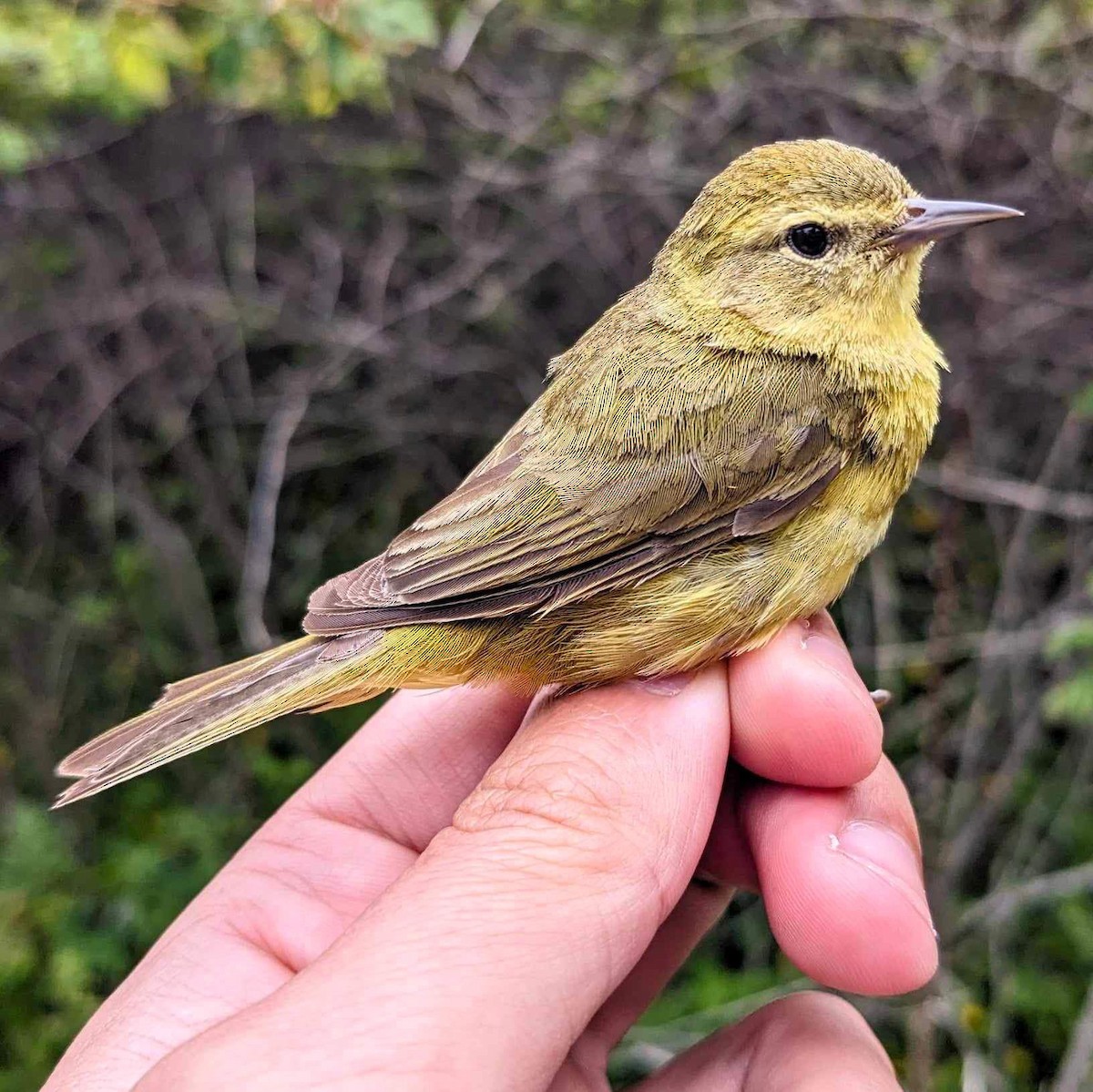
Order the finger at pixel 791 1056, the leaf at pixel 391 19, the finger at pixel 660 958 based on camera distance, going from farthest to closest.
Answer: the leaf at pixel 391 19 → the finger at pixel 660 958 → the finger at pixel 791 1056

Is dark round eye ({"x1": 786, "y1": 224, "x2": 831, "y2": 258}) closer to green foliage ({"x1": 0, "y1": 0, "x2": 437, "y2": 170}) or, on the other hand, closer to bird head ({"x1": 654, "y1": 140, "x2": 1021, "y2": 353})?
bird head ({"x1": 654, "y1": 140, "x2": 1021, "y2": 353})

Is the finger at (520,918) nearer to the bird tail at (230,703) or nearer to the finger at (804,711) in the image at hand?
the finger at (804,711)

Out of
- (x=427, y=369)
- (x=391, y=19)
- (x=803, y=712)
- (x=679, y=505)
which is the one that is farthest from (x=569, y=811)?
(x=427, y=369)

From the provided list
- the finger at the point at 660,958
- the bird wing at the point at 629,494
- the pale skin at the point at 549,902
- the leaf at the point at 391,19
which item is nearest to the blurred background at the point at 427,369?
the leaf at the point at 391,19

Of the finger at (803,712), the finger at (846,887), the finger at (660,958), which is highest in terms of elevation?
the finger at (803,712)

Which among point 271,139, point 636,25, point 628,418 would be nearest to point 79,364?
point 271,139

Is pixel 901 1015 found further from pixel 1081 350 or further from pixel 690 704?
pixel 1081 350

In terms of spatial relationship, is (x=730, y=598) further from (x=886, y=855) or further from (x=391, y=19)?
(x=391, y=19)
